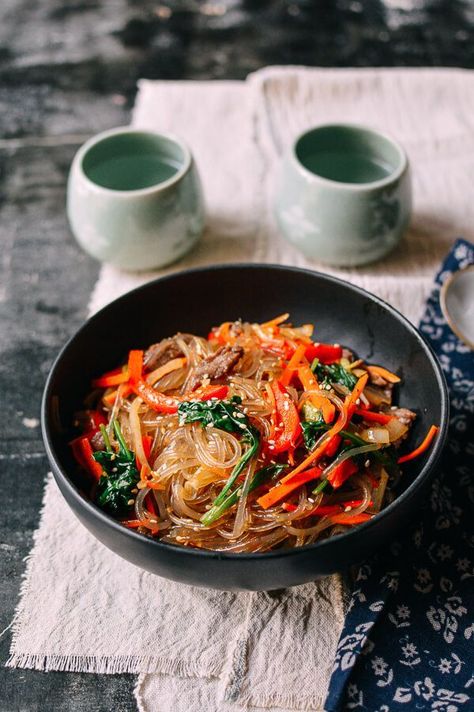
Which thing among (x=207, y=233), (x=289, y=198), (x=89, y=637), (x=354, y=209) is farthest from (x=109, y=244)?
(x=89, y=637)

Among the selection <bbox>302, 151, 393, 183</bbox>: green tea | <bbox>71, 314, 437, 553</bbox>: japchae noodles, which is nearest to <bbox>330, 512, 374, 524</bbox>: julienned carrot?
<bbox>71, 314, 437, 553</bbox>: japchae noodles

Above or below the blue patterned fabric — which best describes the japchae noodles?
above

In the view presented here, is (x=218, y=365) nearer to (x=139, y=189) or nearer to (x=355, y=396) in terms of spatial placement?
(x=355, y=396)

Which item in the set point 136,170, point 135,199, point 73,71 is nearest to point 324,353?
point 135,199

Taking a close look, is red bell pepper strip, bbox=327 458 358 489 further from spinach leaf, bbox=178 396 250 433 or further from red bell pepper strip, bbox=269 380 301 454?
spinach leaf, bbox=178 396 250 433

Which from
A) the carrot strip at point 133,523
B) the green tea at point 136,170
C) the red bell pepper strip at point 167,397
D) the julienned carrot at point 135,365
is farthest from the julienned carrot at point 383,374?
the green tea at point 136,170

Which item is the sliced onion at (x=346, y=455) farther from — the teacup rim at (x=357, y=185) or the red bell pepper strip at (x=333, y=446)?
the teacup rim at (x=357, y=185)

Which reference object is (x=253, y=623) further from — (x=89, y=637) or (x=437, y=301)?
(x=437, y=301)
